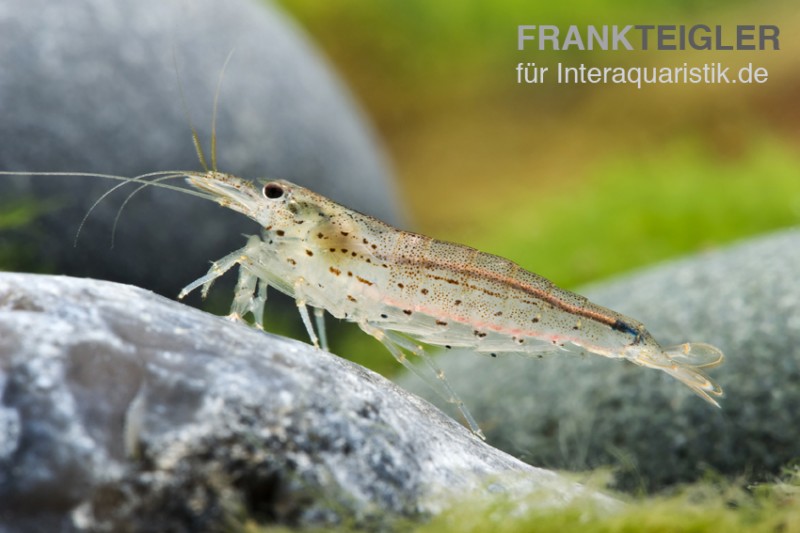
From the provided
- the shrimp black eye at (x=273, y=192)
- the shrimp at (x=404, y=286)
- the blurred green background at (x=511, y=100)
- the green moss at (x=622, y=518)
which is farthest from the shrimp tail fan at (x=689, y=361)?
the blurred green background at (x=511, y=100)

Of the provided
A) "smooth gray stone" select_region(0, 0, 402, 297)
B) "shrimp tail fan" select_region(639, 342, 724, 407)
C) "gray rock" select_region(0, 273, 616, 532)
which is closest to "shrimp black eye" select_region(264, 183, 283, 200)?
"gray rock" select_region(0, 273, 616, 532)

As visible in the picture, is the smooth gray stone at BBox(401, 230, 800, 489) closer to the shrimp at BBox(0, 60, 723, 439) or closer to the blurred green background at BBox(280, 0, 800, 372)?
the shrimp at BBox(0, 60, 723, 439)

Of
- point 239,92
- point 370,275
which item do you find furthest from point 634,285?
point 239,92

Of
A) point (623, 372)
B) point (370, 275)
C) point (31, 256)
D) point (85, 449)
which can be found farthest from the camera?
point (31, 256)

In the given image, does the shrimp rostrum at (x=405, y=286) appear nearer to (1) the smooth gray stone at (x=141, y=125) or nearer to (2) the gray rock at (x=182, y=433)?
(2) the gray rock at (x=182, y=433)

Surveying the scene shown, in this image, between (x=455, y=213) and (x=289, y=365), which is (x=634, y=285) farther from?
(x=455, y=213)

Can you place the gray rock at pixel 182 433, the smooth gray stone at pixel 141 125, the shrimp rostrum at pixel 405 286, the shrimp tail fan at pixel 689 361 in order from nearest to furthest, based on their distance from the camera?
1. the gray rock at pixel 182 433
2. the shrimp rostrum at pixel 405 286
3. the shrimp tail fan at pixel 689 361
4. the smooth gray stone at pixel 141 125

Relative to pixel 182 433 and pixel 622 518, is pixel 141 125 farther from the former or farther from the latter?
pixel 622 518
